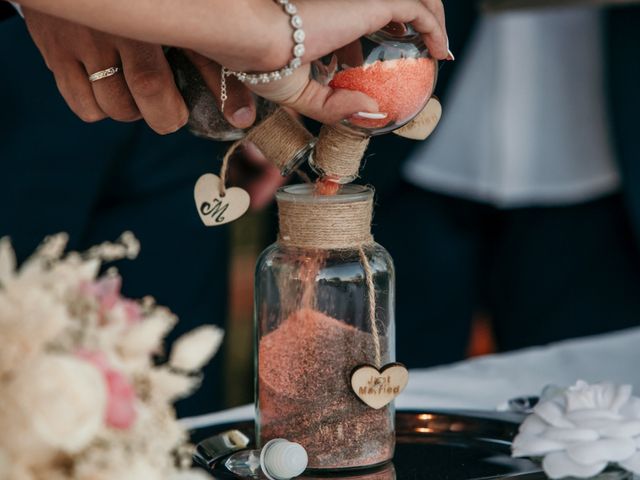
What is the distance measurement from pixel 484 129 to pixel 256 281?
1182 mm

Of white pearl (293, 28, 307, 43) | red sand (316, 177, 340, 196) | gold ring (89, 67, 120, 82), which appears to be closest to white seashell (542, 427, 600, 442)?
red sand (316, 177, 340, 196)

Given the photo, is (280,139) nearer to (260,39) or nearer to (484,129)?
(260,39)

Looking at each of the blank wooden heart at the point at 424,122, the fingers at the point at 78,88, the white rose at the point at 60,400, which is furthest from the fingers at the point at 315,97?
the white rose at the point at 60,400

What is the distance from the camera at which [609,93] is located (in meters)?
1.79

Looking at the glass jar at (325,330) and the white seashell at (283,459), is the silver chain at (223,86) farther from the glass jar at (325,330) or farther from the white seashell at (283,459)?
the white seashell at (283,459)

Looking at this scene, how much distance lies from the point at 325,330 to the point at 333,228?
0.08m

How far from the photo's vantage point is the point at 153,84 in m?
0.83

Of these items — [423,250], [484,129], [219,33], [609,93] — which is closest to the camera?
[219,33]

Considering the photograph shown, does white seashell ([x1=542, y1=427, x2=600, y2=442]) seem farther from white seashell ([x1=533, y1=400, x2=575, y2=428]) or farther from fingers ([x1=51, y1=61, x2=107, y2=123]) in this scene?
fingers ([x1=51, y1=61, x2=107, y2=123])

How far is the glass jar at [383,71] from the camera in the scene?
2.35 feet

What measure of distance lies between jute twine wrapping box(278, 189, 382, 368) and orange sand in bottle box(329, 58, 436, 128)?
0.25 ft

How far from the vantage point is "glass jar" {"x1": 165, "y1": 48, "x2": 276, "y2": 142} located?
824 millimetres

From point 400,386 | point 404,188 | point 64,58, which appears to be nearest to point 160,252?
point 404,188

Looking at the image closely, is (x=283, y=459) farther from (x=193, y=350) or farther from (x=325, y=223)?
(x=193, y=350)
